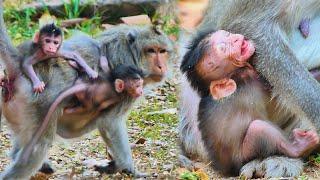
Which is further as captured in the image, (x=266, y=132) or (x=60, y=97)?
(x=266, y=132)

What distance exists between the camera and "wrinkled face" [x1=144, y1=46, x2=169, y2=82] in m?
6.65

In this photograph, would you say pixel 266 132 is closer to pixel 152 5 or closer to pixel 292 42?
pixel 292 42

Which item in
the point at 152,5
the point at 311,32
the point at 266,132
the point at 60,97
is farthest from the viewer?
the point at 152,5

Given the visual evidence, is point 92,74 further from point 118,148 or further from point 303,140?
point 303,140

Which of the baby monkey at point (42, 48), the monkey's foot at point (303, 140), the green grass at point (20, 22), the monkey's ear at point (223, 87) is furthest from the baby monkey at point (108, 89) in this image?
the green grass at point (20, 22)

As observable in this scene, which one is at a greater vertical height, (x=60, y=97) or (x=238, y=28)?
(x=238, y=28)

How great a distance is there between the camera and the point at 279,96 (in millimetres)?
6484

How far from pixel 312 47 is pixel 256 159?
3.00 ft

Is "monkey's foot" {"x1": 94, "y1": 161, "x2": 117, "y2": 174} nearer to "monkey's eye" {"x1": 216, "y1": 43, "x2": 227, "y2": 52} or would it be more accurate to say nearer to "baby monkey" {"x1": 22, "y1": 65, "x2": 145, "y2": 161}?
"baby monkey" {"x1": 22, "y1": 65, "x2": 145, "y2": 161}

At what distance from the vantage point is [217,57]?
6430 mm

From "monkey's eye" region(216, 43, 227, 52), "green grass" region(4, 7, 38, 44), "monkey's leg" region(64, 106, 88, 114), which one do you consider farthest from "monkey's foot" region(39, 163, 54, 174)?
"green grass" region(4, 7, 38, 44)

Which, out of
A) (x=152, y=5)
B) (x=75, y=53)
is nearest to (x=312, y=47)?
(x=75, y=53)

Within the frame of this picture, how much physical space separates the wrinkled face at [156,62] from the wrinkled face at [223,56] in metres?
0.29

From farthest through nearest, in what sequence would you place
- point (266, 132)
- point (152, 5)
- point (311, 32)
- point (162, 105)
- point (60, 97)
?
point (152, 5) < point (162, 105) < point (311, 32) < point (266, 132) < point (60, 97)
